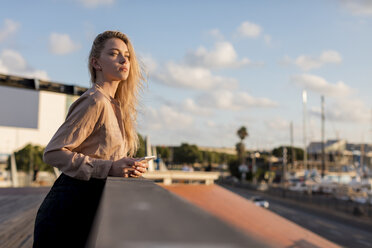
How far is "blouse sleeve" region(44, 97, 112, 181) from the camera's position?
157cm

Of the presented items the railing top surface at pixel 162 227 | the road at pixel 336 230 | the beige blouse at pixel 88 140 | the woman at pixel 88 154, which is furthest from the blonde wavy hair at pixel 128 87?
the road at pixel 336 230

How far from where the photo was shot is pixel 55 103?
97750mm

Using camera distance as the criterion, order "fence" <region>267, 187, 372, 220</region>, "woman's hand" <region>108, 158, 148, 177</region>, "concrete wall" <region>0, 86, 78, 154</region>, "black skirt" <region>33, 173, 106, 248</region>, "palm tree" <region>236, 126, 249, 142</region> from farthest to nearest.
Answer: "concrete wall" <region>0, 86, 78, 154</region> → "palm tree" <region>236, 126, 249, 142</region> → "fence" <region>267, 187, 372, 220</region> → "woman's hand" <region>108, 158, 148, 177</region> → "black skirt" <region>33, 173, 106, 248</region>

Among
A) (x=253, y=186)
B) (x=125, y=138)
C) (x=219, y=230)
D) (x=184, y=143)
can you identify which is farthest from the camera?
(x=184, y=143)

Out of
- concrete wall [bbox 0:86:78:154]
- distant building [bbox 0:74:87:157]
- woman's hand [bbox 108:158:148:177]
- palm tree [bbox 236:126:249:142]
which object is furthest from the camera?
concrete wall [bbox 0:86:78:154]

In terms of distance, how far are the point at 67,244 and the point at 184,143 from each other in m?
134

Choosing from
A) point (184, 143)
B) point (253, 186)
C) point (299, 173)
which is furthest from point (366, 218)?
point (184, 143)

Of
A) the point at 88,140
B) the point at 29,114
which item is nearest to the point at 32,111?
the point at 29,114

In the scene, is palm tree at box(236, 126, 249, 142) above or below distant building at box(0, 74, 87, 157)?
below

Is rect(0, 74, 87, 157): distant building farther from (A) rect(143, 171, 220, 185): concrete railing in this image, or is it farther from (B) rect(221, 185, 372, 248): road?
(A) rect(143, 171, 220, 185): concrete railing

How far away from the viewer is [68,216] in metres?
1.50

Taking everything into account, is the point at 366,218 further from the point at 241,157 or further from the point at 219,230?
the point at 241,157

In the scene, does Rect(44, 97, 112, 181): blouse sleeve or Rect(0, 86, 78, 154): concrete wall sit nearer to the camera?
Rect(44, 97, 112, 181): blouse sleeve

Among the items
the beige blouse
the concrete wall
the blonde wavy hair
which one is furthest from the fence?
the concrete wall
